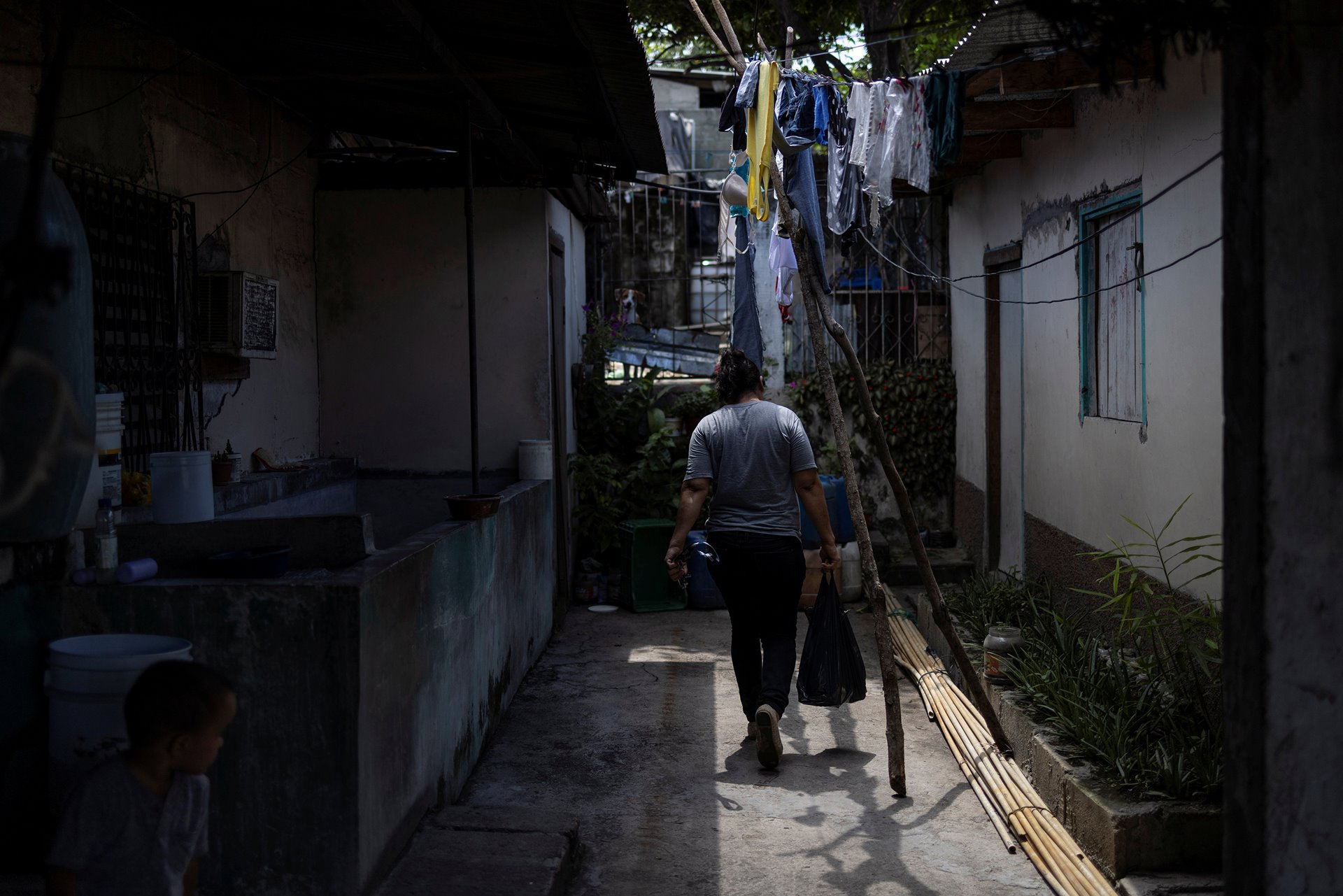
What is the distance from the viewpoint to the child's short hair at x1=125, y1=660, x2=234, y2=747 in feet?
7.91

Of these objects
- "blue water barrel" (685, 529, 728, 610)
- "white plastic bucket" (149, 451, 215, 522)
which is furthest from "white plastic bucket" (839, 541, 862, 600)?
"white plastic bucket" (149, 451, 215, 522)

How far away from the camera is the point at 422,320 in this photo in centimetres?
794

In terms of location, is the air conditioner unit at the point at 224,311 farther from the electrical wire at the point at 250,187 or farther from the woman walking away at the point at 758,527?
the woman walking away at the point at 758,527

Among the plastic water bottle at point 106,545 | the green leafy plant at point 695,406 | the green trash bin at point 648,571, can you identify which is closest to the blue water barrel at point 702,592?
the green trash bin at point 648,571

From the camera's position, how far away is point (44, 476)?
318 cm

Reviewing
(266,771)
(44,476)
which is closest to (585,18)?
(44,476)

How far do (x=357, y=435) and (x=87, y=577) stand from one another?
14.0 feet

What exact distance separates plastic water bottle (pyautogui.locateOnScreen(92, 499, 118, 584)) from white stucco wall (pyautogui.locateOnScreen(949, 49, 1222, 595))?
14.3 feet

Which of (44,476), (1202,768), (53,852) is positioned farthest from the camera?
(1202,768)

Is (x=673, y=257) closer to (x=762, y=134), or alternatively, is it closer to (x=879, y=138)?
(x=879, y=138)

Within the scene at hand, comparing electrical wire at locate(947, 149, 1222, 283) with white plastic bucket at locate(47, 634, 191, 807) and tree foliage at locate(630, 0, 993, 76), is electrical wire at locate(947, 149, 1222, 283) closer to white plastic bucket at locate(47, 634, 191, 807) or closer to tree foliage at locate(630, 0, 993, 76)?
white plastic bucket at locate(47, 634, 191, 807)

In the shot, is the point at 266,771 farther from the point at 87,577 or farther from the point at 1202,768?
the point at 1202,768

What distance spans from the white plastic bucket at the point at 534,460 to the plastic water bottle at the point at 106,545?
4018 millimetres

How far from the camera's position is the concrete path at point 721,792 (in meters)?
4.29
